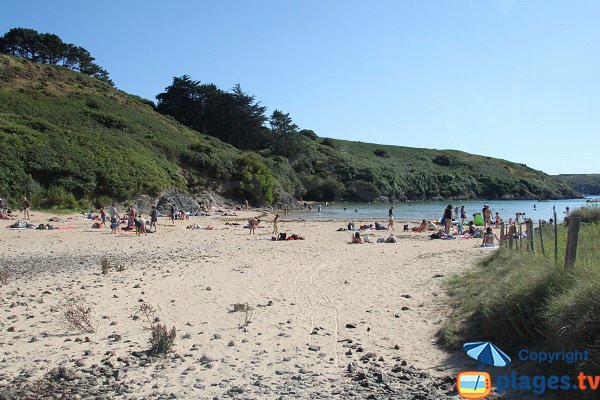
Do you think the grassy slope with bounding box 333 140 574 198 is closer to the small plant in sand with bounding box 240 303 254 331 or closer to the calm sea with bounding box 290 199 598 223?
the calm sea with bounding box 290 199 598 223

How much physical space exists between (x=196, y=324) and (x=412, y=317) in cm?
406

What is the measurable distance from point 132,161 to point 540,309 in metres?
46.3

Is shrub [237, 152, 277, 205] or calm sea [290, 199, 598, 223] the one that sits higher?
shrub [237, 152, 277, 205]

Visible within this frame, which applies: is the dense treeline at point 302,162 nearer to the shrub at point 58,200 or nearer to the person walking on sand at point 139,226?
the shrub at point 58,200

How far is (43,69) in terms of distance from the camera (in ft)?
251

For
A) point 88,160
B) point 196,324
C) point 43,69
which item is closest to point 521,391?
point 196,324

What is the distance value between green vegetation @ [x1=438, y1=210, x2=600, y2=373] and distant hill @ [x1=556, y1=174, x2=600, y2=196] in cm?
17217

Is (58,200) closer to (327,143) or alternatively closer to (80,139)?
(80,139)

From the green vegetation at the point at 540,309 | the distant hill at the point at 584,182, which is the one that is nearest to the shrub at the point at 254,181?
the green vegetation at the point at 540,309

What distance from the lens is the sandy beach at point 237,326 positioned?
5.93m

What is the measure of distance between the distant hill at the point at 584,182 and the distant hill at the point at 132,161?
6267 cm

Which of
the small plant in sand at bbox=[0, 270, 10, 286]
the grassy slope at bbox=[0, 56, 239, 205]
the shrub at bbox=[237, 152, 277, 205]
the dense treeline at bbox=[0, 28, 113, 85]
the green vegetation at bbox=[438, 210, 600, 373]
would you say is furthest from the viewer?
the dense treeline at bbox=[0, 28, 113, 85]

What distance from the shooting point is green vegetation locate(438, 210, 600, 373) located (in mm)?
5086

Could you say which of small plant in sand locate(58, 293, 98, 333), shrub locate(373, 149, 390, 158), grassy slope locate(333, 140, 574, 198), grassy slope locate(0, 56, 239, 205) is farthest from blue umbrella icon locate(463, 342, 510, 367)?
shrub locate(373, 149, 390, 158)
